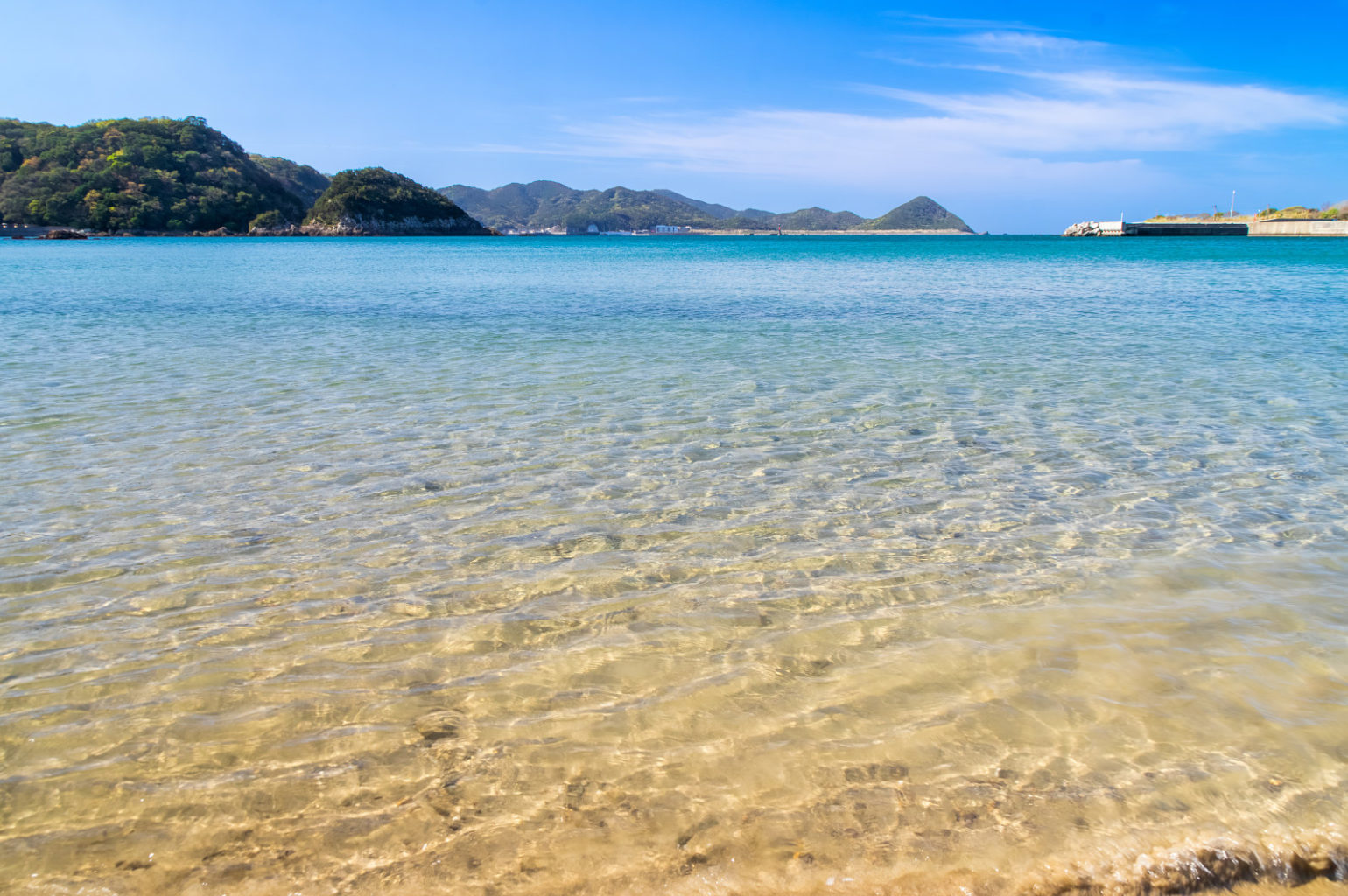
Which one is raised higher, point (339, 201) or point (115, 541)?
point (339, 201)

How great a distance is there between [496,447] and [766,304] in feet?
56.3

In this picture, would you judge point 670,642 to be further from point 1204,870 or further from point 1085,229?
point 1085,229

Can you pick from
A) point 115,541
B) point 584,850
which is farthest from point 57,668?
point 584,850

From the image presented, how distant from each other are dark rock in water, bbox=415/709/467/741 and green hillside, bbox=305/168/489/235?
17341cm

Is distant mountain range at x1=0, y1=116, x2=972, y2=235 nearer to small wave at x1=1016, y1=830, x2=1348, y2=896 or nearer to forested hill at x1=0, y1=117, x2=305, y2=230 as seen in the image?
forested hill at x1=0, y1=117, x2=305, y2=230

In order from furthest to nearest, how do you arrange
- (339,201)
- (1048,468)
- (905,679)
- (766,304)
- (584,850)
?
(339,201)
(766,304)
(1048,468)
(905,679)
(584,850)

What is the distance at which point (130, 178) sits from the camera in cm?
12912

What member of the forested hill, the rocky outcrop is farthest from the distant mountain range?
the rocky outcrop

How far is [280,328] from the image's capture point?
55.5 feet

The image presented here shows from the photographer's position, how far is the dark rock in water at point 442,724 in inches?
126

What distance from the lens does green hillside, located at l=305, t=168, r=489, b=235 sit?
158625 millimetres

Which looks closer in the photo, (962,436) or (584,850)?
(584,850)

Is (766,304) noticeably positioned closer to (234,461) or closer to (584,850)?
(234,461)

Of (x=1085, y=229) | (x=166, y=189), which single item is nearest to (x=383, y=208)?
(x=166, y=189)
